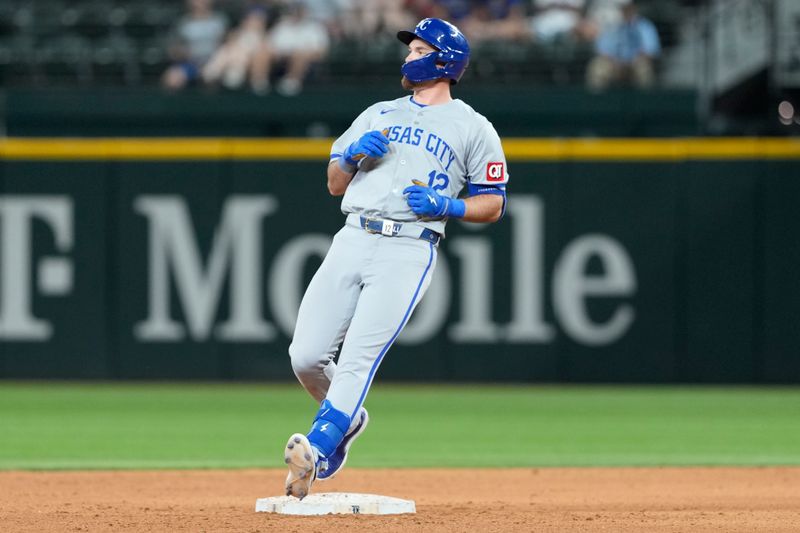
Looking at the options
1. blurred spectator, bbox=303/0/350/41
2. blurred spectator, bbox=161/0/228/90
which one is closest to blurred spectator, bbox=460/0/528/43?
blurred spectator, bbox=303/0/350/41

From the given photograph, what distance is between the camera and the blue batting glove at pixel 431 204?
5618 mm

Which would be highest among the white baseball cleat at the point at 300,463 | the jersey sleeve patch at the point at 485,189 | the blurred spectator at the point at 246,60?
the blurred spectator at the point at 246,60

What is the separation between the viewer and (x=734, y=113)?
14.9 m

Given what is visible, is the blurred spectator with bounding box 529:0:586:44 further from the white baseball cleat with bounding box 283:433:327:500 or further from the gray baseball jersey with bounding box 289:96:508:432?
the white baseball cleat with bounding box 283:433:327:500

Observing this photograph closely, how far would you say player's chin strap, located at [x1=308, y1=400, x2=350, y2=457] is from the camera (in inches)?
218

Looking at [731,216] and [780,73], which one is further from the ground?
[780,73]

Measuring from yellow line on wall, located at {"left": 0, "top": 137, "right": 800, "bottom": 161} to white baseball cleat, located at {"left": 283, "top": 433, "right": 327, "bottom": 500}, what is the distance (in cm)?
767

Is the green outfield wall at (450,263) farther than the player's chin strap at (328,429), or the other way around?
the green outfield wall at (450,263)

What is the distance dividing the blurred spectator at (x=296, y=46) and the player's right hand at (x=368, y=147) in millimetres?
8283

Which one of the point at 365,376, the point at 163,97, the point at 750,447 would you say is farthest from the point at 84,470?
the point at 163,97

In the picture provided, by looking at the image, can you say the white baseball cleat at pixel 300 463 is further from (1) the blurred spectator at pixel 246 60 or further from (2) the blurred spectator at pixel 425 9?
(2) the blurred spectator at pixel 425 9

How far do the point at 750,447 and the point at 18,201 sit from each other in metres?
7.06

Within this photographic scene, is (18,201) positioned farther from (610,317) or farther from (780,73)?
(780,73)

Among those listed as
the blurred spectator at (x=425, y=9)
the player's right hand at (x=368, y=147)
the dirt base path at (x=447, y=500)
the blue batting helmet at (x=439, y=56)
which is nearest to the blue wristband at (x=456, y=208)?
the player's right hand at (x=368, y=147)
